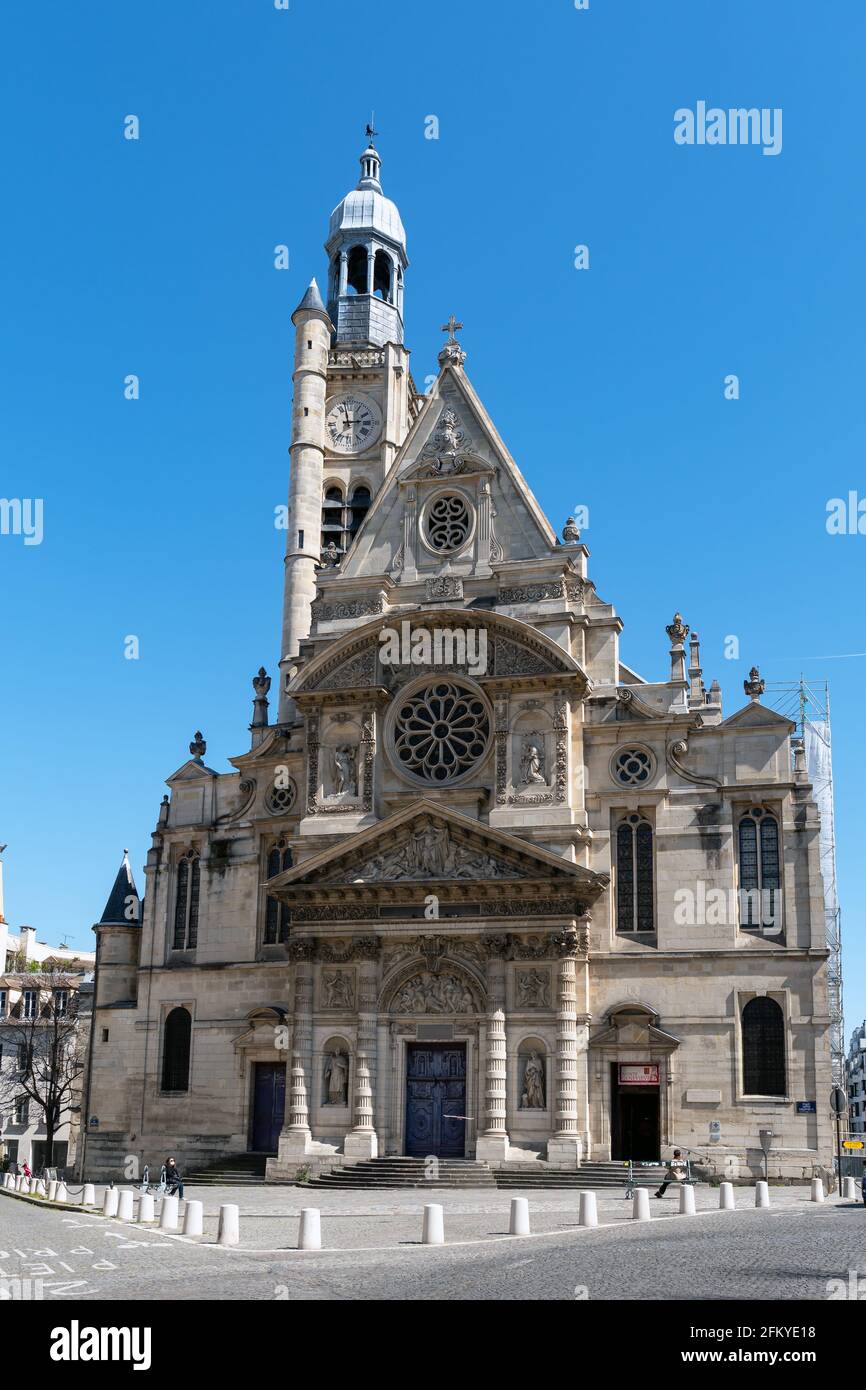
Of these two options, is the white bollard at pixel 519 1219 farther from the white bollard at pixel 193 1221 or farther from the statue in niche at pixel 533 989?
the statue in niche at pixel 533 989

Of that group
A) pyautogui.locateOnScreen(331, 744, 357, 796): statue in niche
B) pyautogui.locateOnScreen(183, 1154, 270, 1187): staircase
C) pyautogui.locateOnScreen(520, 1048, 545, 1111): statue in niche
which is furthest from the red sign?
pyautogui.locateOnScreen(331, 744, 357, 796): statue in niche

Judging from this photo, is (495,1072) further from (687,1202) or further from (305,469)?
(305,469)

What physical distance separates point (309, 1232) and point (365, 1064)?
17.8 metres

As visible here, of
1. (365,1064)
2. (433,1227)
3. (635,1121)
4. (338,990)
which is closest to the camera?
(433,1227)

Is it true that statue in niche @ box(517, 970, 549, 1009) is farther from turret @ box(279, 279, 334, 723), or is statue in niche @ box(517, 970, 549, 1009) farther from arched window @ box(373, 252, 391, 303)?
arched window @ box(373, 252, 391, 303)

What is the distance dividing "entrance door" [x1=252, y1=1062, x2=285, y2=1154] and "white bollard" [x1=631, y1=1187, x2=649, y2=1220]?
689 inches

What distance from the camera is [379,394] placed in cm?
5550

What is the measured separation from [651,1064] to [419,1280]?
2235cm

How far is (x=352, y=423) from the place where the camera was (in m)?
55.5

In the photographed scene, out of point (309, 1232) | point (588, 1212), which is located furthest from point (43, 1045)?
point (309, 1232)

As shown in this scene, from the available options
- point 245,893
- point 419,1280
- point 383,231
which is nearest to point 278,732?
point 245,893

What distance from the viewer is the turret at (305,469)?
51.5 meters

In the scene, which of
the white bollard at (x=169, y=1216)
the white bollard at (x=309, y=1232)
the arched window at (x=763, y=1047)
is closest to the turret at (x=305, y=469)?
the arched window at (x=763, y=1047)

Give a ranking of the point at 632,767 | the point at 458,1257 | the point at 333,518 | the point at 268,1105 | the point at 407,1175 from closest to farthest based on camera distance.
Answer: the point at 458,1257 < the point at 407,1175 < the point at 632,767 < the point at 268,1105 < the point at 333,518
